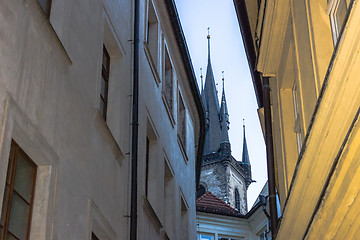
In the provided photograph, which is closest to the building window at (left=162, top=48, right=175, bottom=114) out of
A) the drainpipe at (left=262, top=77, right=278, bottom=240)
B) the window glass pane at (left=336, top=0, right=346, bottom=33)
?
the drainpipe at (left=262, top=77, right=278, bottom=240)

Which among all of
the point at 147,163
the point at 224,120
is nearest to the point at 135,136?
the point at 147,163

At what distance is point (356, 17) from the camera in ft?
18.6

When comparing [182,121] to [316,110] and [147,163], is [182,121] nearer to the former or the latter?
[147,163]

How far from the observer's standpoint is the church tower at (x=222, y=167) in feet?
223

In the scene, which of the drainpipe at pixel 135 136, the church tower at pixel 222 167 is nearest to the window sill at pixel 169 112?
the drainpipe at pixel 135 136

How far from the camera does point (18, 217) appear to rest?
274 inches

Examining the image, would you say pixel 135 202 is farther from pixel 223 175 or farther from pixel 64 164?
pixel 223 175

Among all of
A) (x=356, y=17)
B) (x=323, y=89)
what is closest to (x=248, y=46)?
(x=323, y=89)

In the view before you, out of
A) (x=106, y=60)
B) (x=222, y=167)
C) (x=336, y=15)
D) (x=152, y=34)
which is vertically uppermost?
(x=222, y=167)

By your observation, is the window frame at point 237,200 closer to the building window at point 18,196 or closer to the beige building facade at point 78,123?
the beige building facade at point 78,123

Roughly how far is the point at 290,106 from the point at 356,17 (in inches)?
213

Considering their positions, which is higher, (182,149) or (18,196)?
(182,149)

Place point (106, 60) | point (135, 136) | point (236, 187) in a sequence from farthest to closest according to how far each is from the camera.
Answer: point (236, 187) → point (135, 136) → point (106, 60)

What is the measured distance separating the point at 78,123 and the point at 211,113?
68345 millimetres
